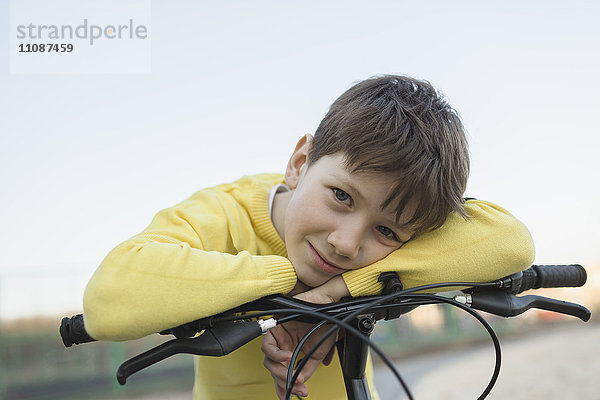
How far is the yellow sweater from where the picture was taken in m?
0.78

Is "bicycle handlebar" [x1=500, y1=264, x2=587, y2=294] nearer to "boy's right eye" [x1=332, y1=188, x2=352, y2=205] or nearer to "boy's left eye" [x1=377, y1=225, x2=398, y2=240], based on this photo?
"boy's left eye" [x1=377, y1=225, x2=398, y2=240]

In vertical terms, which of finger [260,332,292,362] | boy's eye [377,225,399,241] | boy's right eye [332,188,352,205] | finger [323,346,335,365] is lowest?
finger [323,346,335,365]

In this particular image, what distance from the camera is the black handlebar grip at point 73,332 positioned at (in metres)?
0.81

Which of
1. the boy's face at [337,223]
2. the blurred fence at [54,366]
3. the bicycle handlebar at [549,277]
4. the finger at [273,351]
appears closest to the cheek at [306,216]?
the boy's face at [337,223]

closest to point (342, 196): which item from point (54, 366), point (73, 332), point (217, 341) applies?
point (217, 341)

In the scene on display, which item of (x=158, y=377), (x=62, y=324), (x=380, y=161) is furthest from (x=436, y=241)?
(x=158, y=377)

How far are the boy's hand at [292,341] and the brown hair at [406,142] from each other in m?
0.21

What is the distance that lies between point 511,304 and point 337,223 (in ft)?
1.17

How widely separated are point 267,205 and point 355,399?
1.77ft

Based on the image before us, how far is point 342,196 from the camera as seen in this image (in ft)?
3.26

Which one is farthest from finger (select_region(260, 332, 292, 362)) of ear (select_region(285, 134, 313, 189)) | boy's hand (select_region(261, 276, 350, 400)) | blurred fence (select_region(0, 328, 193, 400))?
blurred fence (select_region(0, 328, 193, 400))

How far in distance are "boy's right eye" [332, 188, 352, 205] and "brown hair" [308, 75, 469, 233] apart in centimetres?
6

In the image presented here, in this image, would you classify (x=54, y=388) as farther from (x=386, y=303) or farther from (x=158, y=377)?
(x=386, y=303)

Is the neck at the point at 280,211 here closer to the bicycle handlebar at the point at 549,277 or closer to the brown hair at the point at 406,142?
the brown hair at the point at 406,142
